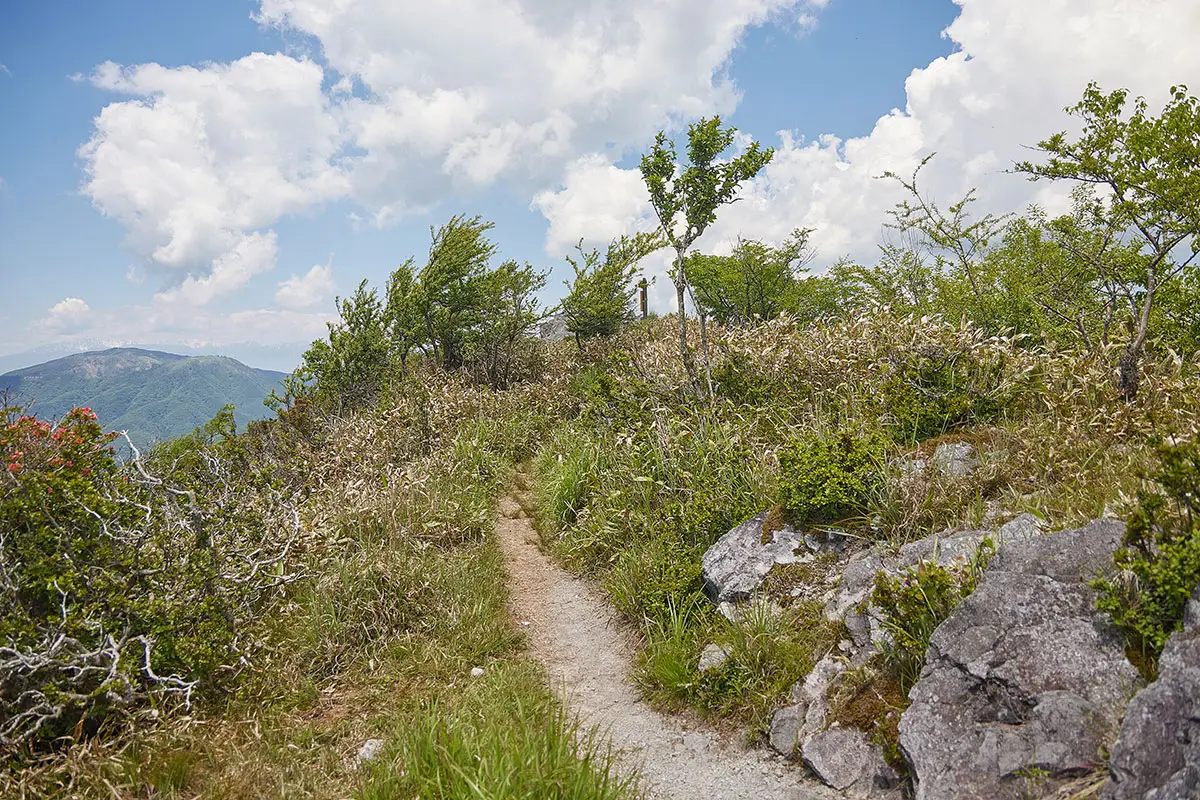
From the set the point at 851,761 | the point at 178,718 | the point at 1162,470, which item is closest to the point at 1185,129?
the point at 1162,470

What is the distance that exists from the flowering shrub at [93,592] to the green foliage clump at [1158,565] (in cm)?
604

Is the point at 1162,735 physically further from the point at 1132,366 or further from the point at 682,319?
the point at 682,319

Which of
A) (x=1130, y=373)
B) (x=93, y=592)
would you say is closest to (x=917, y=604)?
(x=1130, y=373)

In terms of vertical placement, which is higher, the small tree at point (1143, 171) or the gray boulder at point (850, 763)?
the small tree at point (1143, 171)

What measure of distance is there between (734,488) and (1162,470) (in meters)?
4.07

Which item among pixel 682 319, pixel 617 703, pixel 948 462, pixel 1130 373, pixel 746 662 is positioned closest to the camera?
pixel 746 662

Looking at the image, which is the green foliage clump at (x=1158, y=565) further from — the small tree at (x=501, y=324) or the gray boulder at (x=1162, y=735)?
the small tree at (x=501, y=324)

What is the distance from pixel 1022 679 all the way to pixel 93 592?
21.7 feet

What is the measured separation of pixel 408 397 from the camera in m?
14.3

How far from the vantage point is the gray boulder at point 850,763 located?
3.82 m

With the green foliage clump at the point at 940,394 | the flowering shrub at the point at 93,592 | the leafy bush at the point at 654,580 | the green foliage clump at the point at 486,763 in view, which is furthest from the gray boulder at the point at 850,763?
the flowering shrub at the point at 93,592

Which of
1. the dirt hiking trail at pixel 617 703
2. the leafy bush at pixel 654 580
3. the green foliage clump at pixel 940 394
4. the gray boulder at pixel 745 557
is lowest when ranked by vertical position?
the dirt hiking trail at pixel 617 703

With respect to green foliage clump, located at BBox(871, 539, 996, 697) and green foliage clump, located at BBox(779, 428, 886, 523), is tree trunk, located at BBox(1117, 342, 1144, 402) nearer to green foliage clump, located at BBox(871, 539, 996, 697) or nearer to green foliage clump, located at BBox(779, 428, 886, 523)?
green foliage clump, located at BBox(779, 428, 886, 523)

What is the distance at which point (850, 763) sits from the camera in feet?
13.1
